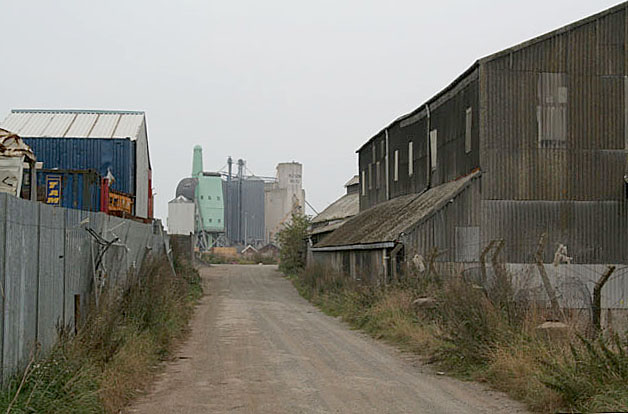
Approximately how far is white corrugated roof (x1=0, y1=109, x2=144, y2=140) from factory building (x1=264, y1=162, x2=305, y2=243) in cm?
7373

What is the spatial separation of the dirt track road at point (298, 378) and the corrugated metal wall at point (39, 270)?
1706 millimetres

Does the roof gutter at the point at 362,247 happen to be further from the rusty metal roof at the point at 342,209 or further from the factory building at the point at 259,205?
the factory building at the point at 259,205

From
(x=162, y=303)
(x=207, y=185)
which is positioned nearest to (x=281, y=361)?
(x=162, y=303)

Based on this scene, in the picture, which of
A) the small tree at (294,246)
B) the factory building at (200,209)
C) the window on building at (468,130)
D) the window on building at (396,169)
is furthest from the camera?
the factory building at (200,209)

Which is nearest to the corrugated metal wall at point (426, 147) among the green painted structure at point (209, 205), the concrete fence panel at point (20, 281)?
the concrete fence panel at point (20, 281)

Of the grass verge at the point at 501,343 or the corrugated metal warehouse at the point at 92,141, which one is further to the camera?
the corrugated metal warehouse at the point at 92,141

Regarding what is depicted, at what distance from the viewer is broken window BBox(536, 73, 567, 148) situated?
79.9 ft

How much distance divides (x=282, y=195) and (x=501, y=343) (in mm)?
94141

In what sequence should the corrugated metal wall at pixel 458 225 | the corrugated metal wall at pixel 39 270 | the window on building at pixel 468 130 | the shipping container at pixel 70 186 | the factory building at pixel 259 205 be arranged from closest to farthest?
the corrugated metal wall at pixel 39 270 < the shipping container at pixel 70 186 < the corrugated metal wall at pixel 458 225 < the window on building at pixel 468 130 < the factory building at pixel 259 205

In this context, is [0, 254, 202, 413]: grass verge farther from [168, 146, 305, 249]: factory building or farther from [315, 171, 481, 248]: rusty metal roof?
[168, 146, 305, 249]: factory building

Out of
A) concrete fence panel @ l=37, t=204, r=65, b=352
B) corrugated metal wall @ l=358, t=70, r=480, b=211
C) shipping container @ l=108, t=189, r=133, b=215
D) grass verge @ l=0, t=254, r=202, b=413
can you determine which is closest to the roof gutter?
corrugated metal wall @ l=358, t=70, r=480, b=211

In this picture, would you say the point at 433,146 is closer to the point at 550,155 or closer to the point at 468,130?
the point at 468,130

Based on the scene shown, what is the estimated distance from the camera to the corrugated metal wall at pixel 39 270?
7609 mm

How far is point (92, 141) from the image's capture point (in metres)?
26.8
